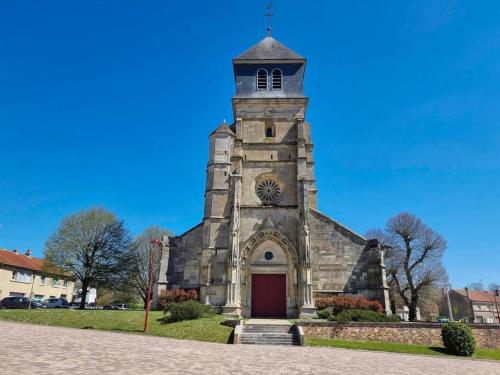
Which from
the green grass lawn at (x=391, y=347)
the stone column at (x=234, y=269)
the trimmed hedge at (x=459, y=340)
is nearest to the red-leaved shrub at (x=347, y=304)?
the green grass lawn at (x=391, y=347)

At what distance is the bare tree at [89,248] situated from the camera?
3152 centimetres

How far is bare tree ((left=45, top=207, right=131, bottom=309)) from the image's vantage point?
31516 mm

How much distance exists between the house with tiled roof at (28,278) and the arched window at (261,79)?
25.7 metres

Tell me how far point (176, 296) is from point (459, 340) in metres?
15.1

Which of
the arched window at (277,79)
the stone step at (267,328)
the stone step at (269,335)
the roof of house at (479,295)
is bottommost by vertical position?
the stone step at (269,335)

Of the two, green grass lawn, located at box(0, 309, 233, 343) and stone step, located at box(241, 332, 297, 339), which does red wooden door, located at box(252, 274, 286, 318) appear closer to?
green grass lawn, located at box(0, 309, 233, 343)

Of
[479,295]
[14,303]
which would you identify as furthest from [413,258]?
[479,295]

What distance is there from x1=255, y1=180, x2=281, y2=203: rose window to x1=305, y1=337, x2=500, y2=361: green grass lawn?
1048 centimetres

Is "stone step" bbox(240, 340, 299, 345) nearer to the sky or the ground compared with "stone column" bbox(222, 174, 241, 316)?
nearer to the ground

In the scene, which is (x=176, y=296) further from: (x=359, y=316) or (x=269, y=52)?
(x=269, y=52)

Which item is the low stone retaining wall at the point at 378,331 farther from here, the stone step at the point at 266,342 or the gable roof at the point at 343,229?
the gable roof at the point at 343,229

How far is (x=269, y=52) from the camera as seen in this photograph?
94.1 feet

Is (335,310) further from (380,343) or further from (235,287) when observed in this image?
(235,287)

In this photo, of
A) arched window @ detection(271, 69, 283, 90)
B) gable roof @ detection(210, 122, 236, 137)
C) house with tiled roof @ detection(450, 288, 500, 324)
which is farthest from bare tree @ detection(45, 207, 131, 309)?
house with tiled roof @ detection(450, 288, 500, 324)
